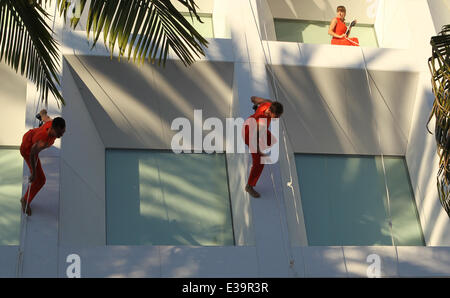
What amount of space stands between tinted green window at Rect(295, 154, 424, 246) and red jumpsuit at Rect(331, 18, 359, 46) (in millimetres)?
1740

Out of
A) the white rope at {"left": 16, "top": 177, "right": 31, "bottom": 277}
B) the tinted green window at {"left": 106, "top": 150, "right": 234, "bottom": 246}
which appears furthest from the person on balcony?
the white rope at {"left": 16, "top": 177, "right": 31, "bottom": 277}

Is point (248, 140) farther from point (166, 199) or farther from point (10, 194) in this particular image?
point (10, 194)

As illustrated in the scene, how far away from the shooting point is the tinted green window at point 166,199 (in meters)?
8.97

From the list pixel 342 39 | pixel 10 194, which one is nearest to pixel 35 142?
pixel 10 194

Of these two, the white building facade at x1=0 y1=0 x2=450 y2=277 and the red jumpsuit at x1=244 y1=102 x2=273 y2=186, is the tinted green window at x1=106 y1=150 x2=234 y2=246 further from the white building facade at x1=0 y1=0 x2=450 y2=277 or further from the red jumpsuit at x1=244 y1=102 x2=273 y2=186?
the red jumpsuit at x1=244 y1=102 x2=273 y2=186

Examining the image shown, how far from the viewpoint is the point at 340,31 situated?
1030cm

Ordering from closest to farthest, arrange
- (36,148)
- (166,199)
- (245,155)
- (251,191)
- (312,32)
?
(36,148), (251,191), (245,155), (166,199), (312,32)

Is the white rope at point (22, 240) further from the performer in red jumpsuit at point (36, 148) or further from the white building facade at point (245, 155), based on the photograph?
the white building facade at point (245, 155)

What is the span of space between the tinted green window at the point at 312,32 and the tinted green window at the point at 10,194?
464cm

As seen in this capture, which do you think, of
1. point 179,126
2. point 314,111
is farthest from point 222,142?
point 314,111

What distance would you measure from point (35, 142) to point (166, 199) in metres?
2.60

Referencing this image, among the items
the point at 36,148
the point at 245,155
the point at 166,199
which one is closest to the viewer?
the point at 36,148

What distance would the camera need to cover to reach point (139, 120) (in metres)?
9.47

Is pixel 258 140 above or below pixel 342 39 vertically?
below
